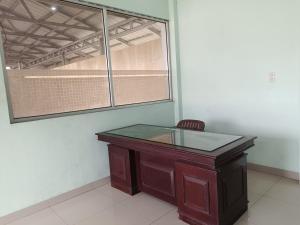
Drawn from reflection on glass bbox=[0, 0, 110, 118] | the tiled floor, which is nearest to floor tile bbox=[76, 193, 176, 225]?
the tiled floor

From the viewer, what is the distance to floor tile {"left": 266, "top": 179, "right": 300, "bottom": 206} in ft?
8.19

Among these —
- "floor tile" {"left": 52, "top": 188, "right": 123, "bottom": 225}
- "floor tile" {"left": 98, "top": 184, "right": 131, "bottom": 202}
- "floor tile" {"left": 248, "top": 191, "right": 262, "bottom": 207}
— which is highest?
"floor tile" {"left": 248, "top": 191, "right": 262, "bottom": 207}

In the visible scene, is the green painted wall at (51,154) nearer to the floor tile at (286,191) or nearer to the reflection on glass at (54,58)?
the reflection on glass at (54,58)

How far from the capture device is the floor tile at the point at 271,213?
2.12 metres

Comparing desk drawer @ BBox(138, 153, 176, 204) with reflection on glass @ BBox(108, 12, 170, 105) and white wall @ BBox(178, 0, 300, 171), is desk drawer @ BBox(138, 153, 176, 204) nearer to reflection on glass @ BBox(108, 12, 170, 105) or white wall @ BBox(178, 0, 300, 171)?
reflection on glass @ BBox(108, 12, 170, 105)

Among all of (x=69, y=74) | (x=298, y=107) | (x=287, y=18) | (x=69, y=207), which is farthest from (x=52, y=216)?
(x=287, y=18)

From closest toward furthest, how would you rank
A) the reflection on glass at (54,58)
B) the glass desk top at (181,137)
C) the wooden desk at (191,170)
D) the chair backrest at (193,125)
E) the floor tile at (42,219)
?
1. the wooden desk at (191,170)
2. the glass desk top at (181,137)
3. the floor tile at (42,219)
4. the reflection on glass at (54,58)
5. the chair backrest at (193,125)

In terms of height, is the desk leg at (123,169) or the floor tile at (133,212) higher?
the desk leg at (123,169)

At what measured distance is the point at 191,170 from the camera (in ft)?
6.61

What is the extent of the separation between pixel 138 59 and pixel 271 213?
2.69m

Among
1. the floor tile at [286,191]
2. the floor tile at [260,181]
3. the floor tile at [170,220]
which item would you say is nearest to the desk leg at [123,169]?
the floor tile at [170,220]

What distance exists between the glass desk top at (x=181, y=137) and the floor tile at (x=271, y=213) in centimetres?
78

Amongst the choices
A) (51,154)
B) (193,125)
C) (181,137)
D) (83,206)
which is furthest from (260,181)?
(51,154)

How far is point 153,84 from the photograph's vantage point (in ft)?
12.7
